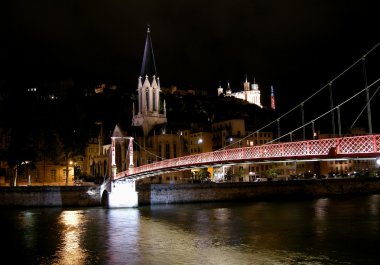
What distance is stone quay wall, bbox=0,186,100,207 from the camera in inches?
2132

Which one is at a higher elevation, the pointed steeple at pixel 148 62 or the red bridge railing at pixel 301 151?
the pointed steeple at pixel 148 62

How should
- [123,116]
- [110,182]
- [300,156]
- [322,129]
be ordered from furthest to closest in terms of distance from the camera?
1. [123,116]
2. [322,129]
3. [110,182]
4. [300,156]

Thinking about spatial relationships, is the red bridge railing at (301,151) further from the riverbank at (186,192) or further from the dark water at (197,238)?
the riverbank at (186,192)

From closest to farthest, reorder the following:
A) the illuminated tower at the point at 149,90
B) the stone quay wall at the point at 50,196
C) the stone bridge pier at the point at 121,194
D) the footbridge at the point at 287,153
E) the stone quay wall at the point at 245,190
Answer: the footbridge at the point at 287,153 → the stone bridge pier at the point at 121,194 → the stone quay wall at the point at 50,196 → the stone quay wall at the point at 245,190 → the illuminated tower at the point at 149,90

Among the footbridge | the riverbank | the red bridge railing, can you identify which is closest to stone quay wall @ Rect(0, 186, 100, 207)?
the riverbank

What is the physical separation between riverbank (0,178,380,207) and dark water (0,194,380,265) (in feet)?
35.3

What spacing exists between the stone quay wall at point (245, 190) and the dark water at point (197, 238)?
1546cm

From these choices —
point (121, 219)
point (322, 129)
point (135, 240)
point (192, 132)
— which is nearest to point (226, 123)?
point (192, 132)

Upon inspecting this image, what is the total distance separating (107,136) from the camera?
10525 centimetres

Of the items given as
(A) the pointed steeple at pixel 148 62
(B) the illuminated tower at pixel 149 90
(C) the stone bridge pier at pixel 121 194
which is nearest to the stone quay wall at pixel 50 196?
(C) the stone bridge pier at pixel 121 194

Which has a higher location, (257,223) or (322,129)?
(322,129)

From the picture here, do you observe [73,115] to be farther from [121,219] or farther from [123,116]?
[123,116]

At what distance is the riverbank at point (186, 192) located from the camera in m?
55.1

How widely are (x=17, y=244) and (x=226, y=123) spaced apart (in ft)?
229
